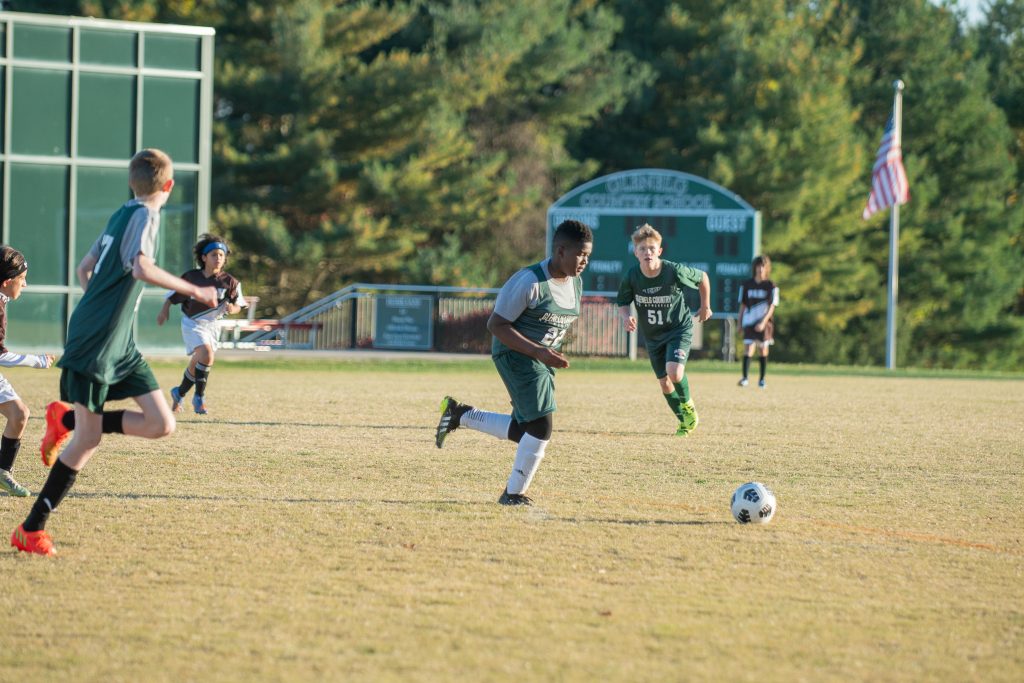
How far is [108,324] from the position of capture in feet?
21.1

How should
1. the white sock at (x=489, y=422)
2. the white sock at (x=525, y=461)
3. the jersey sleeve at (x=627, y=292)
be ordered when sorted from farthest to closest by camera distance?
the jersey sleeve at (x=627, y=292), the white sock at (x=489, y=422), the white sock at (x=525, y=461)

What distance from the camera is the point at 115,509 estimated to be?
7789mm

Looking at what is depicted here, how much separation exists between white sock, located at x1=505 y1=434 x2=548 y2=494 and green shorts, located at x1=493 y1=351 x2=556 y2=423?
0.14m

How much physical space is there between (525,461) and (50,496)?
2.80 meters

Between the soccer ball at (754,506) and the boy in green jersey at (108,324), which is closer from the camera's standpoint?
the boy in green jersey at (108,324)

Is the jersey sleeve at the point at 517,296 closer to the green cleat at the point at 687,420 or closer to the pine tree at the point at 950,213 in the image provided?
the green cleat at the point at 687,420

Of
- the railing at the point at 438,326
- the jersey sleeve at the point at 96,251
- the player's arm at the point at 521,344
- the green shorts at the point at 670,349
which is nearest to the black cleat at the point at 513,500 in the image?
the player's arm at the point at 521,344

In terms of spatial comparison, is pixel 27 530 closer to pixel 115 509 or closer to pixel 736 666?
pixel 115 509

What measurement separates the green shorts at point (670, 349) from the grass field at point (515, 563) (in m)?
0.89

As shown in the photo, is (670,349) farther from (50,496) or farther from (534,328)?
(50,496)

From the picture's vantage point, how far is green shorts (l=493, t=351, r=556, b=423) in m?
8.08

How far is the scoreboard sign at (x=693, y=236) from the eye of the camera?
29.3 meters

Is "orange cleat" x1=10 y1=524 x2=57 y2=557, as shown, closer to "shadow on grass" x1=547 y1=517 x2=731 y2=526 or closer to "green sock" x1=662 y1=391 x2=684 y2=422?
"shadow on grass" x1=547 y1=517 x2=731 y2=526

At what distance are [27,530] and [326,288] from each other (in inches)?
1465
